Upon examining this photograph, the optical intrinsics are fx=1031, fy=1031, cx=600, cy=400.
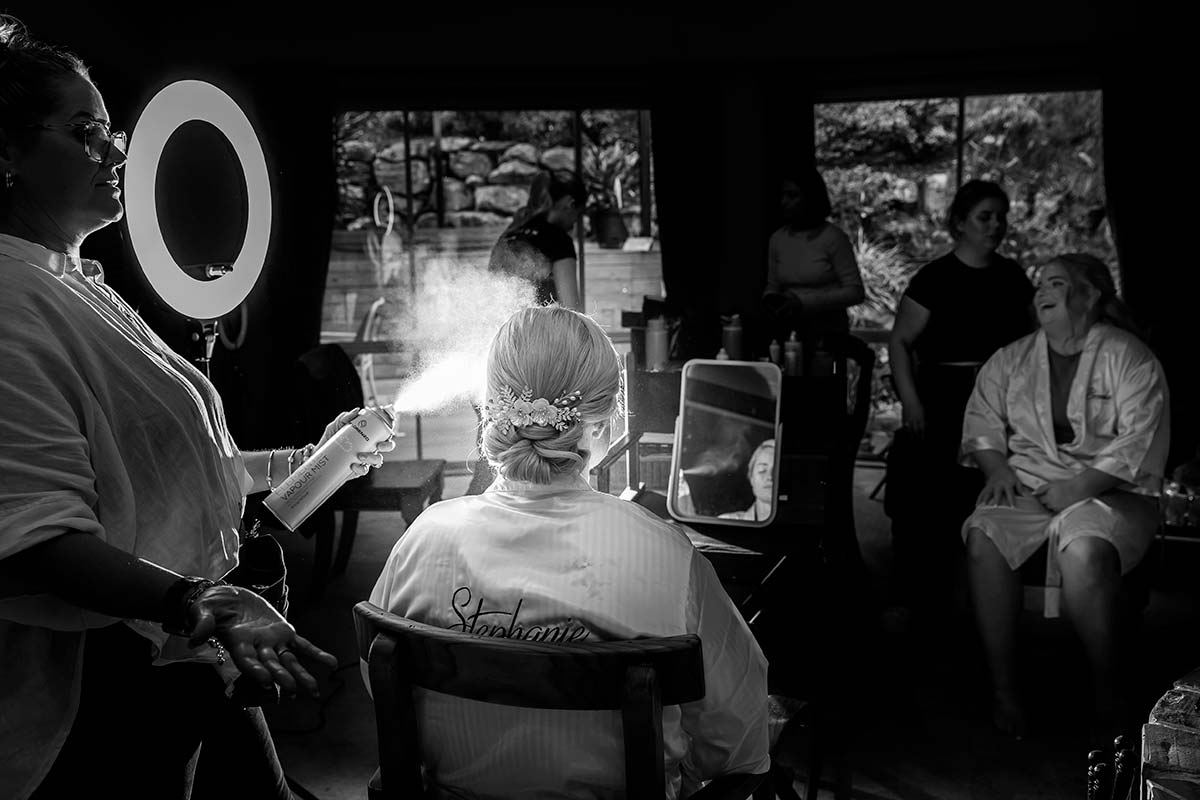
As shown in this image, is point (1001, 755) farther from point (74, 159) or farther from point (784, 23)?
point (784, 23)

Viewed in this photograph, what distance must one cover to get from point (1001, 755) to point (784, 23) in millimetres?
4185

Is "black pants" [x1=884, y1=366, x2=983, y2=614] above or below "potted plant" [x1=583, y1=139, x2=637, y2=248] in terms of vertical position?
below

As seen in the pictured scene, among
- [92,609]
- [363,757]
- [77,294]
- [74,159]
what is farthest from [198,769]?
[363,757]

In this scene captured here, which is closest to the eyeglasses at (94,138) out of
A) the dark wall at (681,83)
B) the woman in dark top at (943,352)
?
the woman in dark top at (943,352)

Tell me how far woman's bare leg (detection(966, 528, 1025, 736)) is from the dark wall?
2639 millimetres

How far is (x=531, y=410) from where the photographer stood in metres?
1.43

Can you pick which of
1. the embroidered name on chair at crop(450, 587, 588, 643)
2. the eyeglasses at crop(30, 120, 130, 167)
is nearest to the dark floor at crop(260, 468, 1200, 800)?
the embroidered name on chair at crop(450, 587, 588, 643)

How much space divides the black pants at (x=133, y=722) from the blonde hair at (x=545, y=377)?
486 millimetres

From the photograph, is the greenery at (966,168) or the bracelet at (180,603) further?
the greenery at (966,168)

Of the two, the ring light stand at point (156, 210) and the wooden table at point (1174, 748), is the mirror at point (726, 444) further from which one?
the wooden table at point (1174, 748)

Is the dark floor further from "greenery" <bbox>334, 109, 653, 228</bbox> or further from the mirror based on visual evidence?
"greenery" <bbox>334, 109, 653, 228</bbox>

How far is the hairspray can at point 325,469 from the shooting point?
1.55m

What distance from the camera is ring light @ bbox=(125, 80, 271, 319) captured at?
1667mm

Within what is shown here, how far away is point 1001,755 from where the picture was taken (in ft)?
8.84
